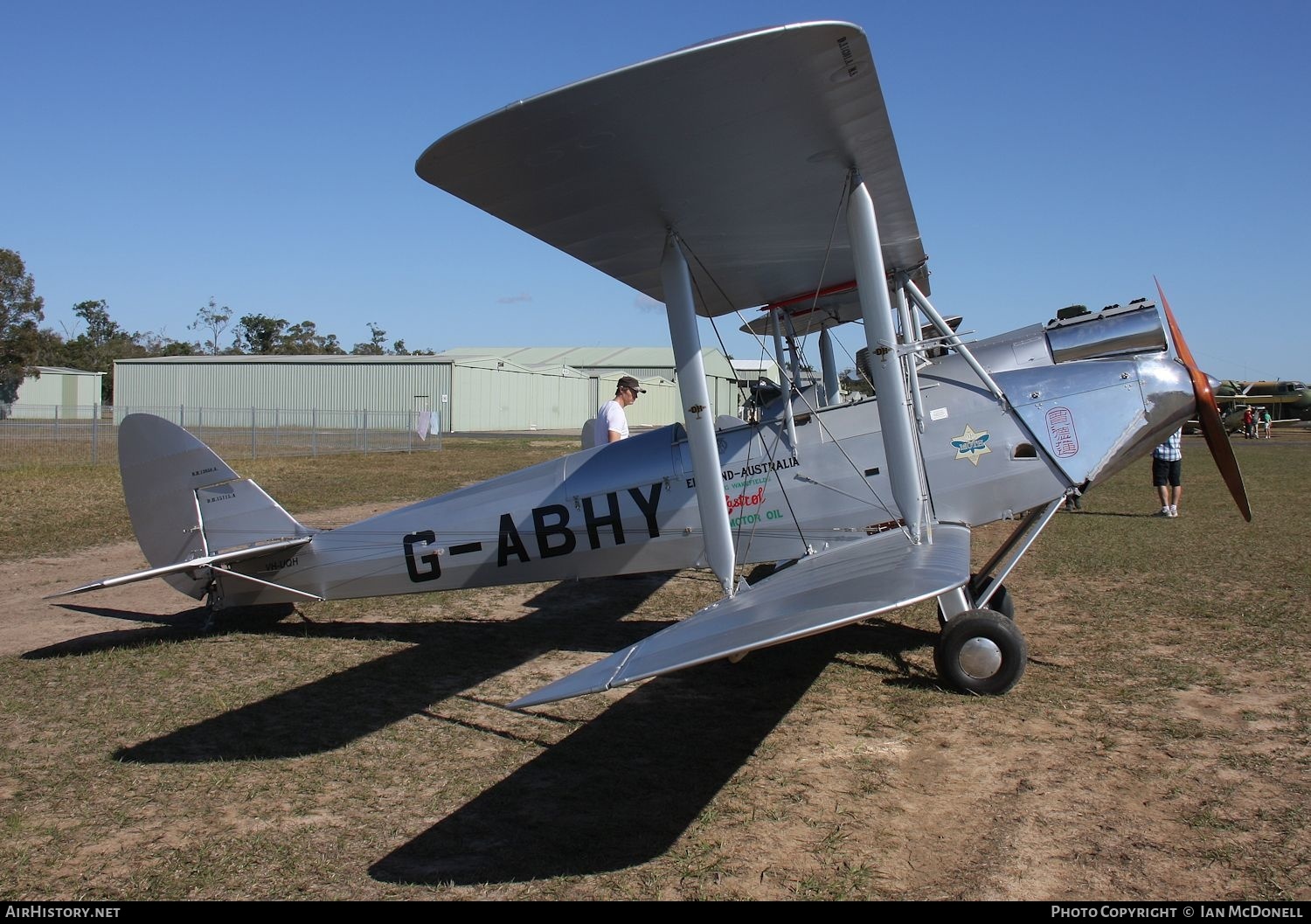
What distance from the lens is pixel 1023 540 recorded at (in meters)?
5.68

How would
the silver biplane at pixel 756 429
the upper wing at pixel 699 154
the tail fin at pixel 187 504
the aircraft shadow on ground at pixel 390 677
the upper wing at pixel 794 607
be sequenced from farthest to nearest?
1. the tail fin at pixel 187 504
2. the aircraft shadow on ground at pixel 390 677
3. the silver biplane at pixel 756 429
4. the upper wing at pixel 699 154
5. the upper wing at pixel 794 607

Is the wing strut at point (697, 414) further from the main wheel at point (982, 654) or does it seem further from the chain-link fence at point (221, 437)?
the chain-link fence at point (221, 437)

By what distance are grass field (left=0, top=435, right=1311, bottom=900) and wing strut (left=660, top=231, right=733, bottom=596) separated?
1.00m

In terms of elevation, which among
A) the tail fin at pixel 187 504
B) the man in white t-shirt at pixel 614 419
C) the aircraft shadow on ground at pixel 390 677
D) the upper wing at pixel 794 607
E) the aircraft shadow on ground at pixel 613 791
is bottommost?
the aircraft shadow on ground at pixel 613 791

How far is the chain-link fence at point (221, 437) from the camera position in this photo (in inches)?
799

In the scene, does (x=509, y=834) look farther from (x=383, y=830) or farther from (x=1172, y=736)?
(x=1172, y=736)

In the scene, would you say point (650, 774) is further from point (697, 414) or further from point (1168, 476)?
point (1168, 476)

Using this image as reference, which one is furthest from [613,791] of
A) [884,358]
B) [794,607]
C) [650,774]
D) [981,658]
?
[884,358]

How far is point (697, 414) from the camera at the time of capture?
532 cm

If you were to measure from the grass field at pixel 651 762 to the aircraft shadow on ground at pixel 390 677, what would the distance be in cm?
3

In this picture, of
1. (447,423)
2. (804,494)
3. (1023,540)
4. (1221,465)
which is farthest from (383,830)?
(447,423)

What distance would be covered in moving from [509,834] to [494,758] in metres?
0.88

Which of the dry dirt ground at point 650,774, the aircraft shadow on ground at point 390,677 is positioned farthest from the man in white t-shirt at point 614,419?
the dry dirt ground at point 650,774

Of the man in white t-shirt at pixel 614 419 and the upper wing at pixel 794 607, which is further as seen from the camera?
the man in white t-shirt at pixel 614 419
